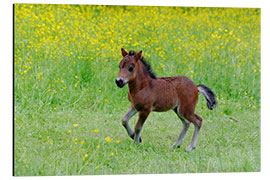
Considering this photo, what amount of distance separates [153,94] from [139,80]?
20 cm

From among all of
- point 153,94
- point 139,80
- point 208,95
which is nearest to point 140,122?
point 153,94

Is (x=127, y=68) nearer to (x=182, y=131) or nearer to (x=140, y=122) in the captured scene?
(x=140, y=122)

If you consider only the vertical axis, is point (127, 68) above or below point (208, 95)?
above

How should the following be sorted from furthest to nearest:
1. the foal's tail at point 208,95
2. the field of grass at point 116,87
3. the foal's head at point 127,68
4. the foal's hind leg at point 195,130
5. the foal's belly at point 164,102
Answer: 1. the foal's tail at point 208,95
2. the foal's hind leg at point 195,130
3. the foal's belly at point 164,102
4. the field of grass at point 116,87
5. the foal's head at point 127,68

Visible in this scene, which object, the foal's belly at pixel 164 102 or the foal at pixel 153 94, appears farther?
the foal's belly at pixel 164 102

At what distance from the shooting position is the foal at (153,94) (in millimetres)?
4688

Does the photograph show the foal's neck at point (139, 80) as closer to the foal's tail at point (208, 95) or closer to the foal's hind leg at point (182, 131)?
the foal's hind leg at point (182, 131)

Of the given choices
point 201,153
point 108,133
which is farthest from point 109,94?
point 201,153

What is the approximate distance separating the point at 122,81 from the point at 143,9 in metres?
1.11

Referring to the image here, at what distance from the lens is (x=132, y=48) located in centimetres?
525

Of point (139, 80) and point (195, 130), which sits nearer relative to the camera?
point (139, 80)

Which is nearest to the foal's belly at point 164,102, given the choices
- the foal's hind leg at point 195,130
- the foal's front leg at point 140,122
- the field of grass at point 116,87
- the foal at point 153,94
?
the foal at point 153,94

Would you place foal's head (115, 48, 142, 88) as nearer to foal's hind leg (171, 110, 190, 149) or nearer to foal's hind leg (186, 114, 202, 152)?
foal's hind leg (171, 110, 190, 149)

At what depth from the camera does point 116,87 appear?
5.27m
